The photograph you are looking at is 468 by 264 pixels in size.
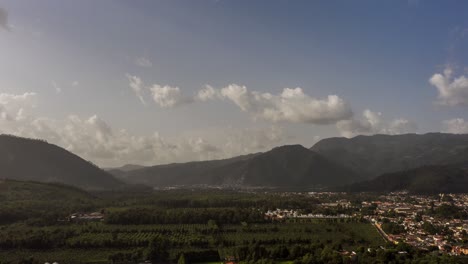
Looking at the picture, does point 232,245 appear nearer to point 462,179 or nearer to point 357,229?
point 357,229

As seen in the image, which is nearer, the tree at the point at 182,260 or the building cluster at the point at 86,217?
the tree at the point at 182,260

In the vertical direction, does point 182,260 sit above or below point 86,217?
below

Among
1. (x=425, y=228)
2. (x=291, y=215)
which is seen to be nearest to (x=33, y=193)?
(x=291, y=215)

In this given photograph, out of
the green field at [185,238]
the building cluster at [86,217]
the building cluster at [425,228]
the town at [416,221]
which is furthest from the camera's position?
the building cluster at [86,217]

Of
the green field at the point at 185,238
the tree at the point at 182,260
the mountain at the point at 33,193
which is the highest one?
the mountain at the point at 33,193

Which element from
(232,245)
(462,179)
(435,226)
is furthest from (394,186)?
(232,245)

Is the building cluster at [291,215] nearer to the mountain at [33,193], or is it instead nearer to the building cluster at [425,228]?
the building cluster at [425,228]

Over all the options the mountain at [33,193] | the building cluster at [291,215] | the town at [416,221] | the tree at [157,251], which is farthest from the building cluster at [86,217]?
the town at [416,221]

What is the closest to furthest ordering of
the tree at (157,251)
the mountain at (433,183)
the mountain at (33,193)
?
the tree at (157,251), the mountain at (33,193), the mountain at (433,183)

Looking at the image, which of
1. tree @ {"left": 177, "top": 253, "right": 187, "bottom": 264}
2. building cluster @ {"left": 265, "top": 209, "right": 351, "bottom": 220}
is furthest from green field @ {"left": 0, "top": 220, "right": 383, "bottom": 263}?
building cluster @ {"left": 265, "top": 209, "right": 351, "bottom": 220}

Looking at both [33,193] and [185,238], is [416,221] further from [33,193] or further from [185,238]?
[33,193]

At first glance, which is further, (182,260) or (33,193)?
(33,193)
